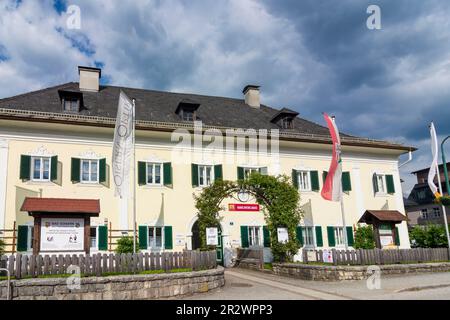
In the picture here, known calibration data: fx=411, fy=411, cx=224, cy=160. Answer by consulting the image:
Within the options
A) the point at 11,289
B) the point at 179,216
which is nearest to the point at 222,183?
the point at 179,216

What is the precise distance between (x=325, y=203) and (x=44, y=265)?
54.8 ft

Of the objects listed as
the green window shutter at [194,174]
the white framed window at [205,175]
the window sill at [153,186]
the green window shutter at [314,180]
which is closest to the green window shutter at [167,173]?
the window sill at [153,186]

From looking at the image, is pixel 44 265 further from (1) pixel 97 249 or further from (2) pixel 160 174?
(2) pixel 160 174

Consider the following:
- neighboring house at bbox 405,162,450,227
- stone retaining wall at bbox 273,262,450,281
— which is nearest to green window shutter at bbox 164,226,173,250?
stone retaining wall at bbox 273,262,450,281

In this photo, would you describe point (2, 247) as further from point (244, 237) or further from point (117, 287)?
point (244, 237)

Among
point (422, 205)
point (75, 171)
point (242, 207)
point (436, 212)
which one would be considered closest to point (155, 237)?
point (242, 207)

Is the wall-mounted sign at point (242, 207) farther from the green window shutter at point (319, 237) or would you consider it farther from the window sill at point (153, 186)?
the green window shutter at point (319, 237)

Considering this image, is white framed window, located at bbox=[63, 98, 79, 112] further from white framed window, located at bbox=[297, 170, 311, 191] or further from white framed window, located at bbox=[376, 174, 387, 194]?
white framed window, located at bbox=[376, 174, 387, 194]

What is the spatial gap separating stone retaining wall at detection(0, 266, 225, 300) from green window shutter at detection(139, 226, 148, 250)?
756 cm

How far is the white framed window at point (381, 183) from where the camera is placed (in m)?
25.4

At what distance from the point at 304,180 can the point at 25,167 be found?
48.1ft

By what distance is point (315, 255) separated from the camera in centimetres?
1738

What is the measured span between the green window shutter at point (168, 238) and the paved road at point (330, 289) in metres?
5.63

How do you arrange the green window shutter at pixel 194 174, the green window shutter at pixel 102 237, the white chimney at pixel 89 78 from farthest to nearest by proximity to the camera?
the white chimney at pixel 89 78 < the green window shutter at pixel 194 174 < the green window shutter at pixel 102 237
